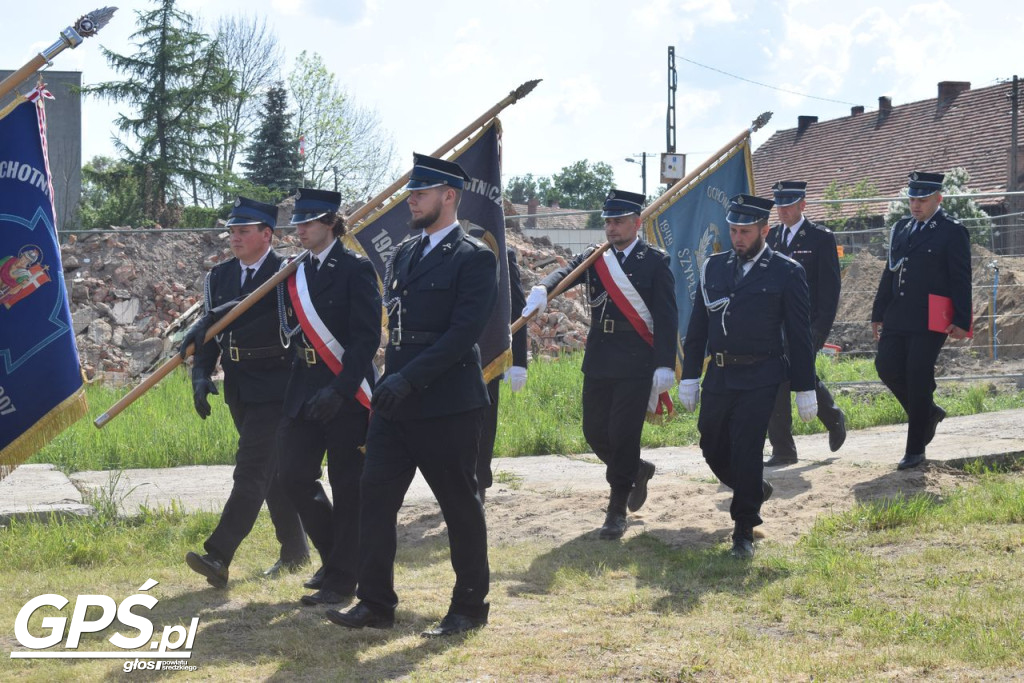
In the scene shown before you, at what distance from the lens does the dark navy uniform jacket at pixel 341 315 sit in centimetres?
604

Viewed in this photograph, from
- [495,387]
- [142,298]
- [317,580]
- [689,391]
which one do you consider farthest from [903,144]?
[317,580]

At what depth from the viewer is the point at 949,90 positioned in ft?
145

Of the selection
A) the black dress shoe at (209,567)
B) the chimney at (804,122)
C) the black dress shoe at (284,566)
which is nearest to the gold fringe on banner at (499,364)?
the black dress shoe at (284,566)

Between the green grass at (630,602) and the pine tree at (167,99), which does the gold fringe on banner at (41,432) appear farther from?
the pine tree at (167,99)

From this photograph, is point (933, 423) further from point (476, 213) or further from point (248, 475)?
point (248, 475)

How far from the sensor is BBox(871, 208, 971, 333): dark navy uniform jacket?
27.5 feet

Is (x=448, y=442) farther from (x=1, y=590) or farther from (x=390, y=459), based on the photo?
(x=1, y=590)

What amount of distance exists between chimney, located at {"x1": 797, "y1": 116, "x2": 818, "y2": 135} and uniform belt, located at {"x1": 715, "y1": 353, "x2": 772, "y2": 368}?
45589mm

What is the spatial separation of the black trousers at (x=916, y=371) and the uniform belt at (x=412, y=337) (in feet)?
14.3

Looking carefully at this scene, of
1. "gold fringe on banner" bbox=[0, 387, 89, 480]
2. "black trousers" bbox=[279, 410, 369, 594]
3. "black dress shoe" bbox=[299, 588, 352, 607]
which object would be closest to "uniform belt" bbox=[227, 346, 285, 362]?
"black trousers" bbox=[279, 410, 369, 594]

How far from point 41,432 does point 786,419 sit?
531 centimetres

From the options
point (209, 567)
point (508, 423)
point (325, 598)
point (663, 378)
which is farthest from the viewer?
point (508, 423)

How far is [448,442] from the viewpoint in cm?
540

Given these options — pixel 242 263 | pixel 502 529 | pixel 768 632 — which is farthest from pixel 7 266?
pixel 768 632
